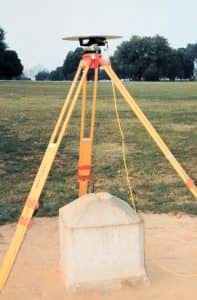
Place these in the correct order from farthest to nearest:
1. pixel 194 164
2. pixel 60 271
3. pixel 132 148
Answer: pixel 132 148 → pixel 194 164 → pixel 60 271

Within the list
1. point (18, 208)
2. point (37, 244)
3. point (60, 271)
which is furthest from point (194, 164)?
point (60, 271)

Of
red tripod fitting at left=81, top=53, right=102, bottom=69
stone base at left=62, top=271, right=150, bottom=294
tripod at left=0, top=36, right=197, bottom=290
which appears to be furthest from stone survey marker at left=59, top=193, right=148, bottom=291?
red tripod fitting at left=81, top=53, right=102, bottom=69

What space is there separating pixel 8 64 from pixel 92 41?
99518mm

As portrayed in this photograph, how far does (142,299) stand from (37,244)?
229 centimetres

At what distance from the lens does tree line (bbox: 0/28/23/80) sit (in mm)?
102000

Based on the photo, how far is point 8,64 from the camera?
10262 cm

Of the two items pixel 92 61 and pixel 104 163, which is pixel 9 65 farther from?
pixel 92 61

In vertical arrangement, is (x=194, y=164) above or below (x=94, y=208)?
below

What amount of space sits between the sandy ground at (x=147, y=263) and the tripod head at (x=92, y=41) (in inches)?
101

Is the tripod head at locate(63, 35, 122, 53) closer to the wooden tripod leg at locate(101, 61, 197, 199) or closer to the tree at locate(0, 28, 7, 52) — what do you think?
the wooden tripod leg at locate(101, 61, 197, 199)

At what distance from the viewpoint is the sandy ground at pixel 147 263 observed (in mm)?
→ 6043

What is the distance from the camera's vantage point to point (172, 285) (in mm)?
6277

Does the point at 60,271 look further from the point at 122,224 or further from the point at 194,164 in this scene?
the point at 194,164

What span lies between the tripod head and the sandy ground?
2.56m
